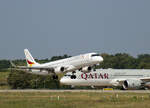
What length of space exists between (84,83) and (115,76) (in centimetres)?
741

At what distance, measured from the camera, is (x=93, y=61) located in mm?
64875

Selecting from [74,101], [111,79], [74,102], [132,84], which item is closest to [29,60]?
[111,79]

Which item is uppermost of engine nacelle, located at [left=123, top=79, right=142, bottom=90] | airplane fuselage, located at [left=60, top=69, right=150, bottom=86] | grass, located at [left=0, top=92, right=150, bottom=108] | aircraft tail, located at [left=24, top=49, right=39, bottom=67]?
aircraft tail, located at [left=24, top=49, right=39, bottom=67]

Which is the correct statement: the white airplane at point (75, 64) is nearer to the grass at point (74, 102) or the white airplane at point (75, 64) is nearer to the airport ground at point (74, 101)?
the airport ground at point (74, 101)

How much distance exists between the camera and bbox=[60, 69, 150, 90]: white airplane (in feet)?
275

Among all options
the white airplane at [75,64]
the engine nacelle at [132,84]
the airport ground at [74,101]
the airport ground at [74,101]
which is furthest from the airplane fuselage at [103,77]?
the airport ground at [74,101]

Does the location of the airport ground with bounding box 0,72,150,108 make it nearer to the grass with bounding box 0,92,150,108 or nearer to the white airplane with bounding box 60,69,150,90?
the grass with bounding box 0,92,150,108

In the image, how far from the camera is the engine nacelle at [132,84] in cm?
8359

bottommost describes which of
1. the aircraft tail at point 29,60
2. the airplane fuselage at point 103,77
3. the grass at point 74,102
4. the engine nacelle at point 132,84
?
the grass at point 74,102

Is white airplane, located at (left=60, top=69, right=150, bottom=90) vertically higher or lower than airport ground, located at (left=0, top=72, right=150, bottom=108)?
higher

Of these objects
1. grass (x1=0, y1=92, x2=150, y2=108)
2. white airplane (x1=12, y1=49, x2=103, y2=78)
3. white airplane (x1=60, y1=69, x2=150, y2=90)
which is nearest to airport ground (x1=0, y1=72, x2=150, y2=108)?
grass (x1=0, y1=92, x2=150, y2=108)

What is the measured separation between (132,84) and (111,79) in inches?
200

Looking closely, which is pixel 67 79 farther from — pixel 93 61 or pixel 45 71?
pixel 93 61

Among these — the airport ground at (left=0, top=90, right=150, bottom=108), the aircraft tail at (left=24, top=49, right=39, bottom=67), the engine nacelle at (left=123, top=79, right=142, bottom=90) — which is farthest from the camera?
the aircraft tail at (left=24, top=49, right=39, bottom=67)
